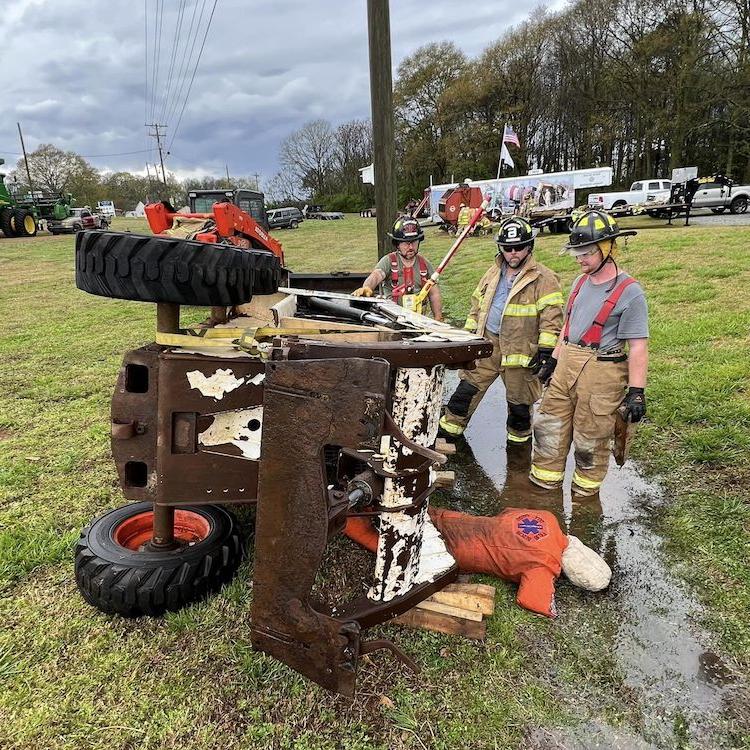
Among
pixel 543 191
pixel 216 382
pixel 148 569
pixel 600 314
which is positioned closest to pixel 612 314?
pixel 600 314

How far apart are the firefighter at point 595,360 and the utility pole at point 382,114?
3.13 meters

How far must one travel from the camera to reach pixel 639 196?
1004 inches

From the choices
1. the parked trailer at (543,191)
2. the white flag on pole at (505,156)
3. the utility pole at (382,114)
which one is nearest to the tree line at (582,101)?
the parked trailer at (543,191)

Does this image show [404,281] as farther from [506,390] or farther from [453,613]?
[453,613]

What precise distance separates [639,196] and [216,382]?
28321 mm

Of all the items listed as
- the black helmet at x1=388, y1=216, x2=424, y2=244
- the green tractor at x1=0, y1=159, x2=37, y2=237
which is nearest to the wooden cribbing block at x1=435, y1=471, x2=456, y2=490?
the black helmet at x1=388, y1=216, x2=424, y2=244

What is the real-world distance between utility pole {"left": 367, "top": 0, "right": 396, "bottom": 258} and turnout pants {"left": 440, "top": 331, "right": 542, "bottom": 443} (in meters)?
2.54

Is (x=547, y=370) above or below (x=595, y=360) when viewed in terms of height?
below

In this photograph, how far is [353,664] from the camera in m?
1.73

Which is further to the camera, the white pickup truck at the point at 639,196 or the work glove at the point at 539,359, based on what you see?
the white pickup truck at the point at 639,196

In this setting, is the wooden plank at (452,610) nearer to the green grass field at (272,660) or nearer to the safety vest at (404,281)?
the green grass field at (272,660)

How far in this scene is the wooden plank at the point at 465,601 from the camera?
2.25 metres

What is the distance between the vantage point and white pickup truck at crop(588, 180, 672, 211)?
25.1 m

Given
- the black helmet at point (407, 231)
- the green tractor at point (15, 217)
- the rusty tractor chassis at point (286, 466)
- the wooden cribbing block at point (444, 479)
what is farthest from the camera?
the green tractor at point (15, 217)
